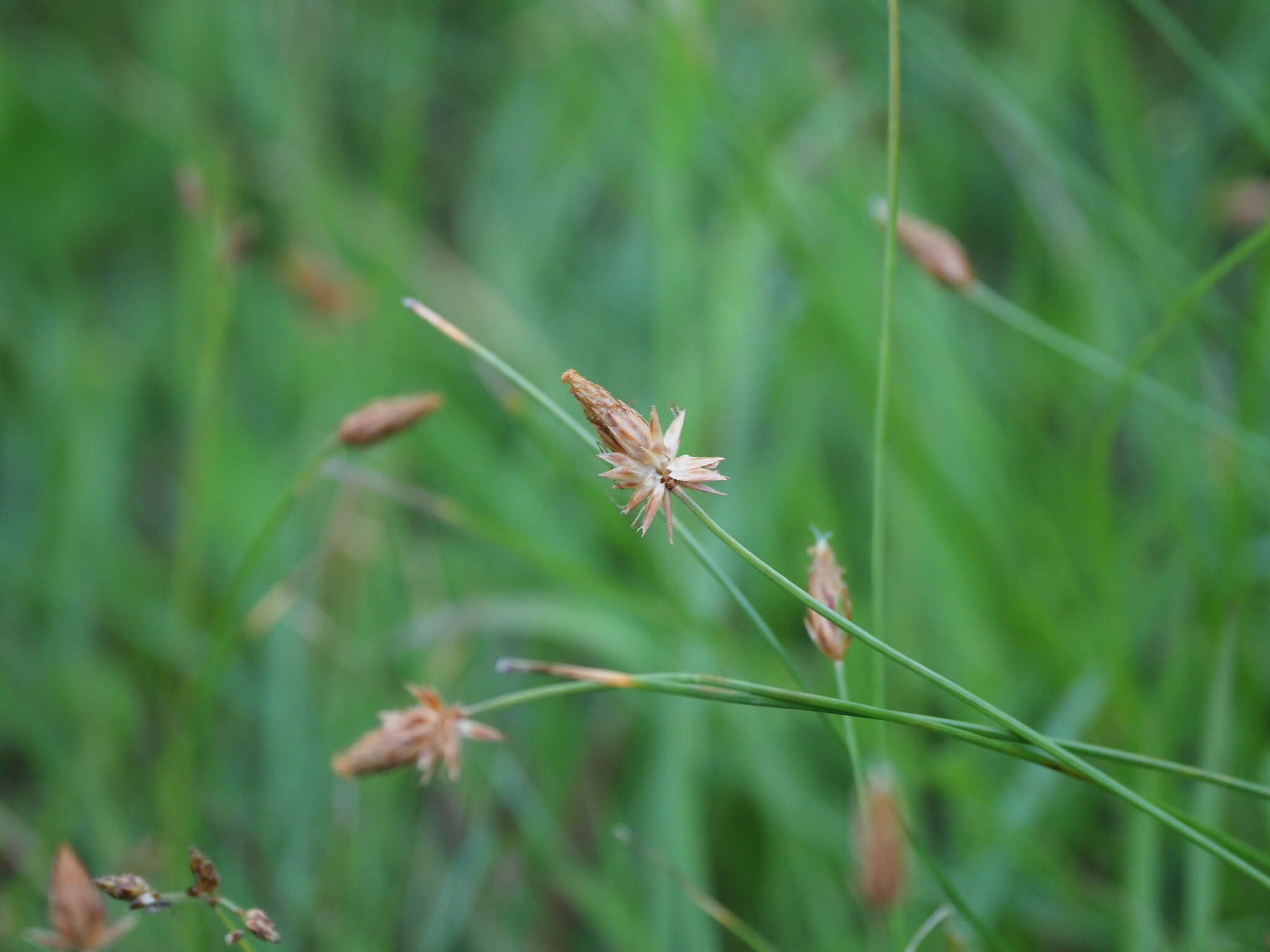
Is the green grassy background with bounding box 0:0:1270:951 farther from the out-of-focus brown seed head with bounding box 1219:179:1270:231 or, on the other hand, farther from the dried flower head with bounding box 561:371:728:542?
the dried flower head with bounding box 561:371:728:542

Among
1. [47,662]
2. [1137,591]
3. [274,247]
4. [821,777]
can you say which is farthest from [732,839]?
[274,247]

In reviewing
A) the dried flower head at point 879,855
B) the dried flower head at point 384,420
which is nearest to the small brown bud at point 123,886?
the dried flower head at point 384,420

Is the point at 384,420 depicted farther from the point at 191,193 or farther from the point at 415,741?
the point at 191,193

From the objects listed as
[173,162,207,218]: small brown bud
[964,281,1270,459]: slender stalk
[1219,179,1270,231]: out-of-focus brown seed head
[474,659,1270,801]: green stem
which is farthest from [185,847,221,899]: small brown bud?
[1219,179,1270,231]: out-of-focus brown seed head

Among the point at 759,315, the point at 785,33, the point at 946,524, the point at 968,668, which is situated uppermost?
the point at 785,33

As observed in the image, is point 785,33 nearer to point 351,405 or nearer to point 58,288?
point 351,405

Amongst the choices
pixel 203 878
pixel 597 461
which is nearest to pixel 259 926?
pixel 203 878
